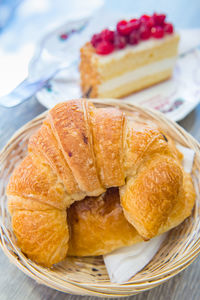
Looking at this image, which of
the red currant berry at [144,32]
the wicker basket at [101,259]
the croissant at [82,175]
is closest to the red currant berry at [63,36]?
the red currant berry at [144,32]

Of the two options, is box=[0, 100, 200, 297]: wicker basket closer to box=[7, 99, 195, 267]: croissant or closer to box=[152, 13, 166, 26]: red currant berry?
box=[7, 99, 195, 267]: croissant

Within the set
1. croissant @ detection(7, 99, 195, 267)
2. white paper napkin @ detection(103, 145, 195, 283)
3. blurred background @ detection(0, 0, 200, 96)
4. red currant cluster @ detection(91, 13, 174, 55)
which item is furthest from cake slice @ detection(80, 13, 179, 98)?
white paper napkin @ detection(103, 145, 195, 283)

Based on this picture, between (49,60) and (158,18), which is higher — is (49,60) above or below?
above

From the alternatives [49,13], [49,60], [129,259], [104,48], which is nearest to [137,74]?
[104,48]

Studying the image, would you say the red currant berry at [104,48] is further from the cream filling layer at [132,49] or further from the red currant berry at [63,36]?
the red currant berry at [63,36]

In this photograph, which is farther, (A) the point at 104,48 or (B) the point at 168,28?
(B) the point at 168,28

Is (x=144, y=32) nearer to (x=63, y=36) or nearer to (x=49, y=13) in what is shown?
(x=63, y=36)
